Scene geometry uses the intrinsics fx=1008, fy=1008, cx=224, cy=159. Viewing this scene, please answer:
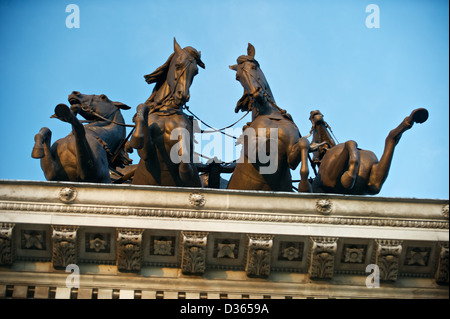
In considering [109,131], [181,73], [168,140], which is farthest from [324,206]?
[109,131]

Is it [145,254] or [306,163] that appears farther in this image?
[306,163]

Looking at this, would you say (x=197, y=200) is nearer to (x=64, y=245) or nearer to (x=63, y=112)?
(x=64, y=245)

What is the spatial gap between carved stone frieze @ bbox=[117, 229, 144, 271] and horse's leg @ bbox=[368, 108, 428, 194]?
4450 mm

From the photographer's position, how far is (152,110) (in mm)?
18609

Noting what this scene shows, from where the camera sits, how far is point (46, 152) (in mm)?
17875

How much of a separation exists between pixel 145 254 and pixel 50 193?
1.82 metres

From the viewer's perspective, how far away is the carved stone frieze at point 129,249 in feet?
51.4

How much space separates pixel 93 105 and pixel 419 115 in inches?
273

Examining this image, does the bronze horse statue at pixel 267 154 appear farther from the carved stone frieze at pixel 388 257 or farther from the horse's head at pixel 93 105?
the horse's head at pixel 93 105

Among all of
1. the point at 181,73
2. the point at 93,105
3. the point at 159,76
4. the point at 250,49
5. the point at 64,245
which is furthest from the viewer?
the point at 93,105

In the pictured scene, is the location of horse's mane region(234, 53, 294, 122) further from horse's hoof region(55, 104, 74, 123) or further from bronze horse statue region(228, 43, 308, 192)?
horse's hoof region(55, 104, 74, 123)

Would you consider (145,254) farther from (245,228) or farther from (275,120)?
(275,120)
